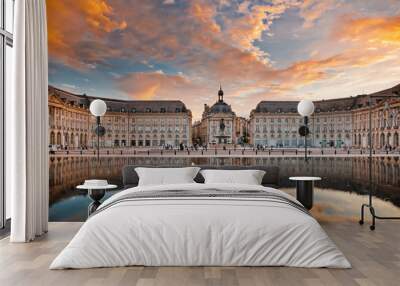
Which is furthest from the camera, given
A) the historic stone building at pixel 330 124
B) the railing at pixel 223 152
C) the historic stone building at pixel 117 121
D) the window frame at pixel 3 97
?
the historic stone building at pixel 117 121

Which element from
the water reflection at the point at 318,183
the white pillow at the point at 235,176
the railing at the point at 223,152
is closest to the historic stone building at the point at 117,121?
the railing at the point at 223,152

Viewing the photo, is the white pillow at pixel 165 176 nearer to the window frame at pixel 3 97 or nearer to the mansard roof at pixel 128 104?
the window frame at pixel 3 97

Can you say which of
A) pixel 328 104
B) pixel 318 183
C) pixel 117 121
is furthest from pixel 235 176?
pixel 117 121

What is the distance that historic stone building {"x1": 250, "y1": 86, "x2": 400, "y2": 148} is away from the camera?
7773 millimetres

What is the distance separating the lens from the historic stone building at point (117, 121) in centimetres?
823

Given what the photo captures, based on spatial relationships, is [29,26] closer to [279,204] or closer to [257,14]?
[279,204]

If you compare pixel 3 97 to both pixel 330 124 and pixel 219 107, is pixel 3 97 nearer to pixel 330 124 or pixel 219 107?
pixel 219 107

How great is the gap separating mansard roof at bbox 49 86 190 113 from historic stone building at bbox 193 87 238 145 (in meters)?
0.54

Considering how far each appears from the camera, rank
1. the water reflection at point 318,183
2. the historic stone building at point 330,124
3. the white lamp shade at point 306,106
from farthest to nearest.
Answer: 1. the historic stone building at point 330,124
2. the white lamp shade at point 306,106
3. the water reflection at point 318,183

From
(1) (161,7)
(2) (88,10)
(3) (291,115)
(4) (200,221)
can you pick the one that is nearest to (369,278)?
(4) (200,221)

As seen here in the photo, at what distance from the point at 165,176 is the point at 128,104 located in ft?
12.9

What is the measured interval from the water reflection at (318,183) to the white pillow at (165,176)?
2.10 ft

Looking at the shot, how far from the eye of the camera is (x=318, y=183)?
283 inches

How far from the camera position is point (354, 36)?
7.71 m
